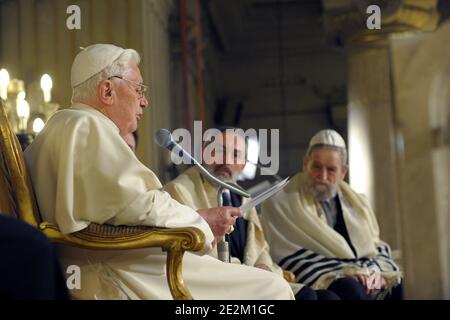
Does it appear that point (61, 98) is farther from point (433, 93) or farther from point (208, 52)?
point (208, 52)

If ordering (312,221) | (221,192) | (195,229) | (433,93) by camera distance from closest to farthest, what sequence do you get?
(433,93) → (195,229) → (221,192) → (312,221)

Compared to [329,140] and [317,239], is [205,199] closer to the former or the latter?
[317,239]

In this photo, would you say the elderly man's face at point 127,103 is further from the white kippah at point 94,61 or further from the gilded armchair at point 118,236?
the gilded armchair at point 118,236

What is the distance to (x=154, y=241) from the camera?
4.85 metres

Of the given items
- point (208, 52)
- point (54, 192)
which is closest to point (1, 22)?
point (54, 192)

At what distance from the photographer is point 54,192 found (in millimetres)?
5043

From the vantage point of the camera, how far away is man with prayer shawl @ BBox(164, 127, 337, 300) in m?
6.59

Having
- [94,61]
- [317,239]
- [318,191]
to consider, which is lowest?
[317,239]

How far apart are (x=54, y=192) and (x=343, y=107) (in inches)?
488

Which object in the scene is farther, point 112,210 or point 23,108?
point 23,108

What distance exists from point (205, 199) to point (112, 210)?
1.75m

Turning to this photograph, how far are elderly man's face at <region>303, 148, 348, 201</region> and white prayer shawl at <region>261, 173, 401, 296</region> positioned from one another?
0.06 m

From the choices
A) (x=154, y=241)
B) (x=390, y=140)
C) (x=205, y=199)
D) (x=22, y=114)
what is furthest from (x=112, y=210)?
(x=22, y=114)

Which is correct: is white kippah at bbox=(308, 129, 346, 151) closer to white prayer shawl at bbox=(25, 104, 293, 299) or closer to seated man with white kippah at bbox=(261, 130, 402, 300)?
seated man with white kippah at bbox=(261, 130, 402, 300)
